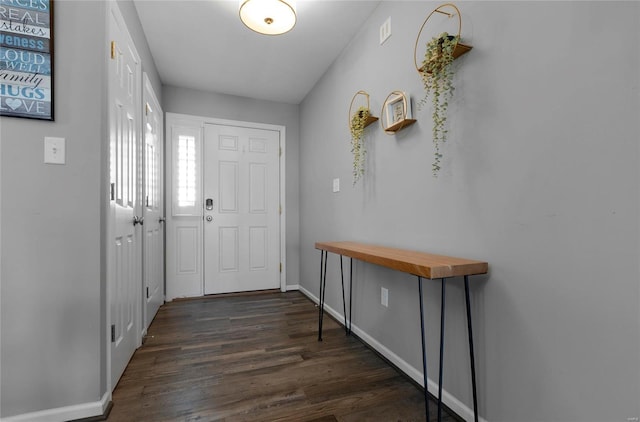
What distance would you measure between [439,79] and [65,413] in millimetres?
2419

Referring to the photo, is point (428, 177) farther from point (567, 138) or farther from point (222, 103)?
point (222, 103)

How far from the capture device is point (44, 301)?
1.36 meters

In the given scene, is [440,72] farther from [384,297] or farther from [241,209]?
[241,209]

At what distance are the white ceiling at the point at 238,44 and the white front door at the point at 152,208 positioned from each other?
0.42 metres

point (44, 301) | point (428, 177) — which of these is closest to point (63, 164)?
point (44, 301)

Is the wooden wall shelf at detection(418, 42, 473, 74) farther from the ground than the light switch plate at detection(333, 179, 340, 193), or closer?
farther from the ground

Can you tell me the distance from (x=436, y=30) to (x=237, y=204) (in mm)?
2799

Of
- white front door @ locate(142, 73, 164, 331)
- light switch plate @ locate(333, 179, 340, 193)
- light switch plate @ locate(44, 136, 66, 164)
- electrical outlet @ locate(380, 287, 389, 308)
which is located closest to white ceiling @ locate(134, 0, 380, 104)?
white front door @ locate(142, 73, 164, 331)

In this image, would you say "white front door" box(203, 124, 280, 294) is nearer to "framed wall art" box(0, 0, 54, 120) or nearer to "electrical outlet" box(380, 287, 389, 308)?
"electrical outlet" box(380, 287, 389, 308)

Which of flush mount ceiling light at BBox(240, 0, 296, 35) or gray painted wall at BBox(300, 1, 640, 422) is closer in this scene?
gray painted wall at BBox(300, 1, 640, 422)

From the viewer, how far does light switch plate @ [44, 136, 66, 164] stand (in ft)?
4.48

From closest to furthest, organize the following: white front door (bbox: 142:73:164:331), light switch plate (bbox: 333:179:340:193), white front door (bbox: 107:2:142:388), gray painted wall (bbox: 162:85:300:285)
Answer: white front door (bbox: 107:2:142:388) < white front door (bbox: 142:73:164:331) < light switch plate (bbox: 333:179:340:193) < gray painted wall (bbox: 162:85:300:285)

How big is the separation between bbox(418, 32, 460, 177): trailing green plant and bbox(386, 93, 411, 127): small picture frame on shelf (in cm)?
15

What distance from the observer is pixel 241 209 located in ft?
12.1
